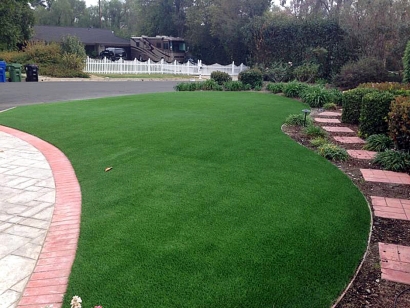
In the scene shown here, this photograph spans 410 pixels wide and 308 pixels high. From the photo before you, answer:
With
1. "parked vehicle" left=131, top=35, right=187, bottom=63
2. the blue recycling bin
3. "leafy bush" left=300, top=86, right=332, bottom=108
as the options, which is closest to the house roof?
"parked vehicle" left=131, top=35, right=187, bottom=63

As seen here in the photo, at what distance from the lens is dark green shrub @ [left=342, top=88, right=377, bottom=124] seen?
26.8 ft

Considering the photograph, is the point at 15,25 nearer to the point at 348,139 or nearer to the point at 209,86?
the point at 209,86

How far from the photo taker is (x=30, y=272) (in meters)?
3.03

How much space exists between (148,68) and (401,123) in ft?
89.1

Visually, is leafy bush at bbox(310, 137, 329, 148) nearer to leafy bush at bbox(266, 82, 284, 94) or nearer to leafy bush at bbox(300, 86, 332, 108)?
leafy bush at bbox(300, 86, 332, 108)

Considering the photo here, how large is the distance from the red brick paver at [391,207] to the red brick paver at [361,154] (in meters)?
1.74

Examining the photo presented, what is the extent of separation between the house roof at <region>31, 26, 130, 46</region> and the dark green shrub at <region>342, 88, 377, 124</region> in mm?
34128

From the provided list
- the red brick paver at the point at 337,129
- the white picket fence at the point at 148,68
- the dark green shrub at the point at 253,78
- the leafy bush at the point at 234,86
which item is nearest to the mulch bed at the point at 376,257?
the red brick paver at the point at 337,129

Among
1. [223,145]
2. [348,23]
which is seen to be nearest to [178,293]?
[223,145]

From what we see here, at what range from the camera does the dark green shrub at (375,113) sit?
22.7 feet

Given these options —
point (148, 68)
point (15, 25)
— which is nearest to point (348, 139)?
point (148, 68)

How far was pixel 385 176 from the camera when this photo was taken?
5.27m

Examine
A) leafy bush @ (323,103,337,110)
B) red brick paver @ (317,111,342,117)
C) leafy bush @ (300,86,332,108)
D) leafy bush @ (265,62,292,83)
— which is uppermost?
leafy bush @ (265,62,292,83)

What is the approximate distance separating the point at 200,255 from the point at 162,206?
42.7 inches
